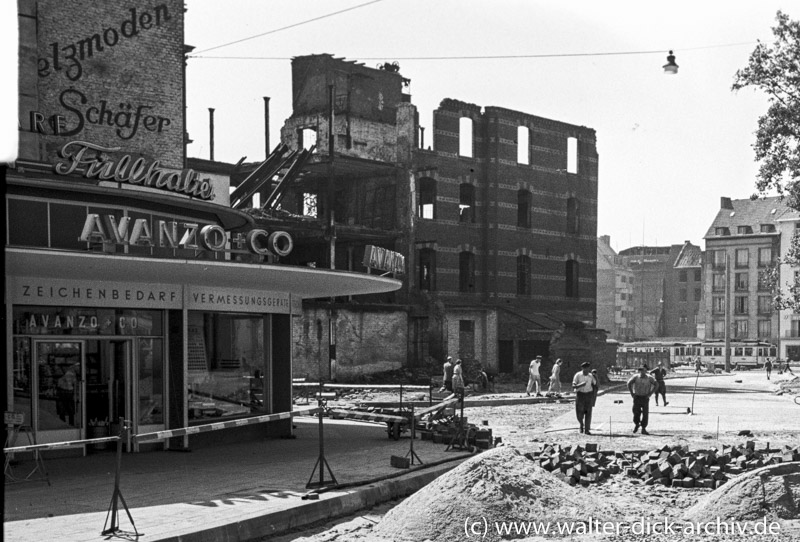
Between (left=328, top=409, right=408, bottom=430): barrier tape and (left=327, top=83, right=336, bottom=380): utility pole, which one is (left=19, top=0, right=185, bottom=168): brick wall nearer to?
(left=328, top=409, right=408, bottom=430): barrier tape

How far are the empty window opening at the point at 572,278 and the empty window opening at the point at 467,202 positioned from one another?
7.29 meters

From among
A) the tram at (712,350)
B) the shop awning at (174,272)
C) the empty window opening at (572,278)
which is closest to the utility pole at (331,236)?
the empty window opening at (572,278)

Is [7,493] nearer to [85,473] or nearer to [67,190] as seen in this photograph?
[85,473]

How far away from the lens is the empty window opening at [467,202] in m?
52.1

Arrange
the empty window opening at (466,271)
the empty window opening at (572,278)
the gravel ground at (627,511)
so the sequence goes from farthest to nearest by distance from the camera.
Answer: the empty window opening at (572,278)
the empty window opening at (466,271)
the gravel ground at (627,511)

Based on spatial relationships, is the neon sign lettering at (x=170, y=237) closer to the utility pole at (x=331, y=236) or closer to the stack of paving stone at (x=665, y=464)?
the stack of paving stone at (x=665, y=464)

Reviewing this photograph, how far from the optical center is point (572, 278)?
56594 mm

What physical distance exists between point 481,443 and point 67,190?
9.10 m

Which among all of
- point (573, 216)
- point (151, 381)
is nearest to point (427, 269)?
point (573, 216)

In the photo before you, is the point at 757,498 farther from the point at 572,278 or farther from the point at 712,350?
the point at 712,350

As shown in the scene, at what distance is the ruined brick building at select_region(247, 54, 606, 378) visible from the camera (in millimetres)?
48062

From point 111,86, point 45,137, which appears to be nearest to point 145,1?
point 111,86

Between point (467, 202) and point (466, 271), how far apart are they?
393 centimetres

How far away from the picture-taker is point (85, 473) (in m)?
15.1
